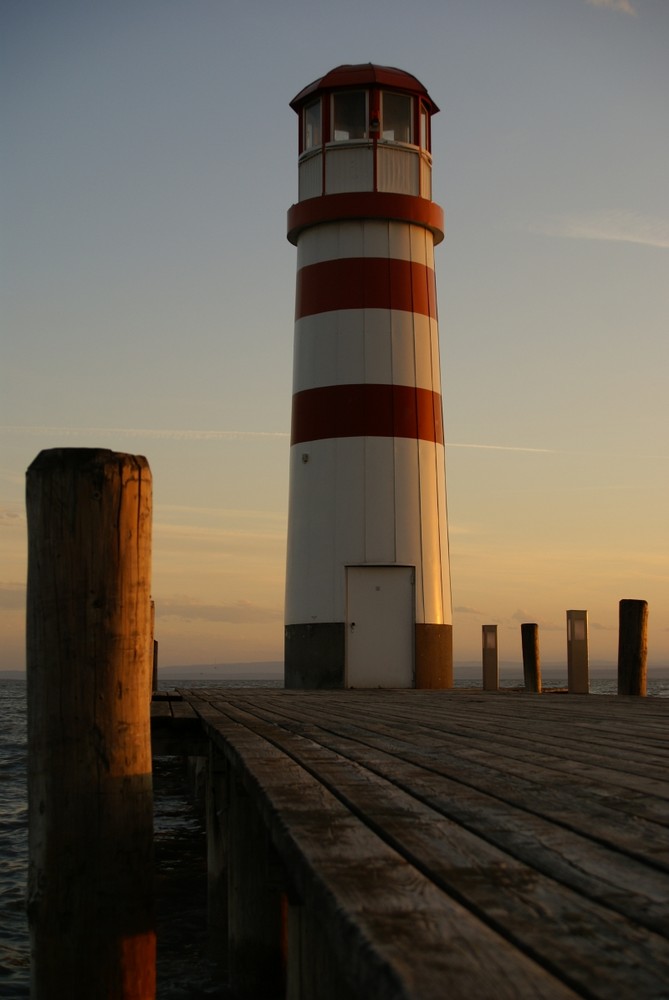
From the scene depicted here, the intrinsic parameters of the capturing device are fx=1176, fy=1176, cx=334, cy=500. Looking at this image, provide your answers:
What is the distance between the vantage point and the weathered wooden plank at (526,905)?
187cm

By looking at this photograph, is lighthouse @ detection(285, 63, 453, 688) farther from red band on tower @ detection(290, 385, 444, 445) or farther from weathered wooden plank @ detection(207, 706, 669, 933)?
weathered wooden plank @ detection(207, 706, 669, 933)

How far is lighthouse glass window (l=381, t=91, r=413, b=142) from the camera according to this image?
1708 centimetres

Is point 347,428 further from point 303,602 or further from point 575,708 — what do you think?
point 575,708

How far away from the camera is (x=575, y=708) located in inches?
369

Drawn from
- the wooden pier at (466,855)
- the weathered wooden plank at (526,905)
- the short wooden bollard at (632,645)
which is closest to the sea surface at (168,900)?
the wooden pier at (466,855)

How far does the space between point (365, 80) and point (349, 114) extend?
1.77 feet

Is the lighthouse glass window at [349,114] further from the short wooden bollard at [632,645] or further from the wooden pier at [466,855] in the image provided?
the wooden pier at [466,855]

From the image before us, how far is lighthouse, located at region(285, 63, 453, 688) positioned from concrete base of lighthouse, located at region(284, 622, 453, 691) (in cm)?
2

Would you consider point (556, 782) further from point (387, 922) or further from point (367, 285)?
point (367, 285)

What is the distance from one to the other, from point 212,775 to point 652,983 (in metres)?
7.26

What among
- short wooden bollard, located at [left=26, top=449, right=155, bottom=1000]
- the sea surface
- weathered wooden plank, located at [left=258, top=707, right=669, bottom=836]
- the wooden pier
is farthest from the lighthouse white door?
short wooden bollard, located at [left=26, top=449, right=155, bottom=1000]

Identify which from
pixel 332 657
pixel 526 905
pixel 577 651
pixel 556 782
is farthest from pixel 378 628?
pixel 526 905

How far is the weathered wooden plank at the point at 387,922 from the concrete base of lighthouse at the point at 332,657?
12155 mm

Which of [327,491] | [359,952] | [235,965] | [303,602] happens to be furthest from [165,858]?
[359,952]
